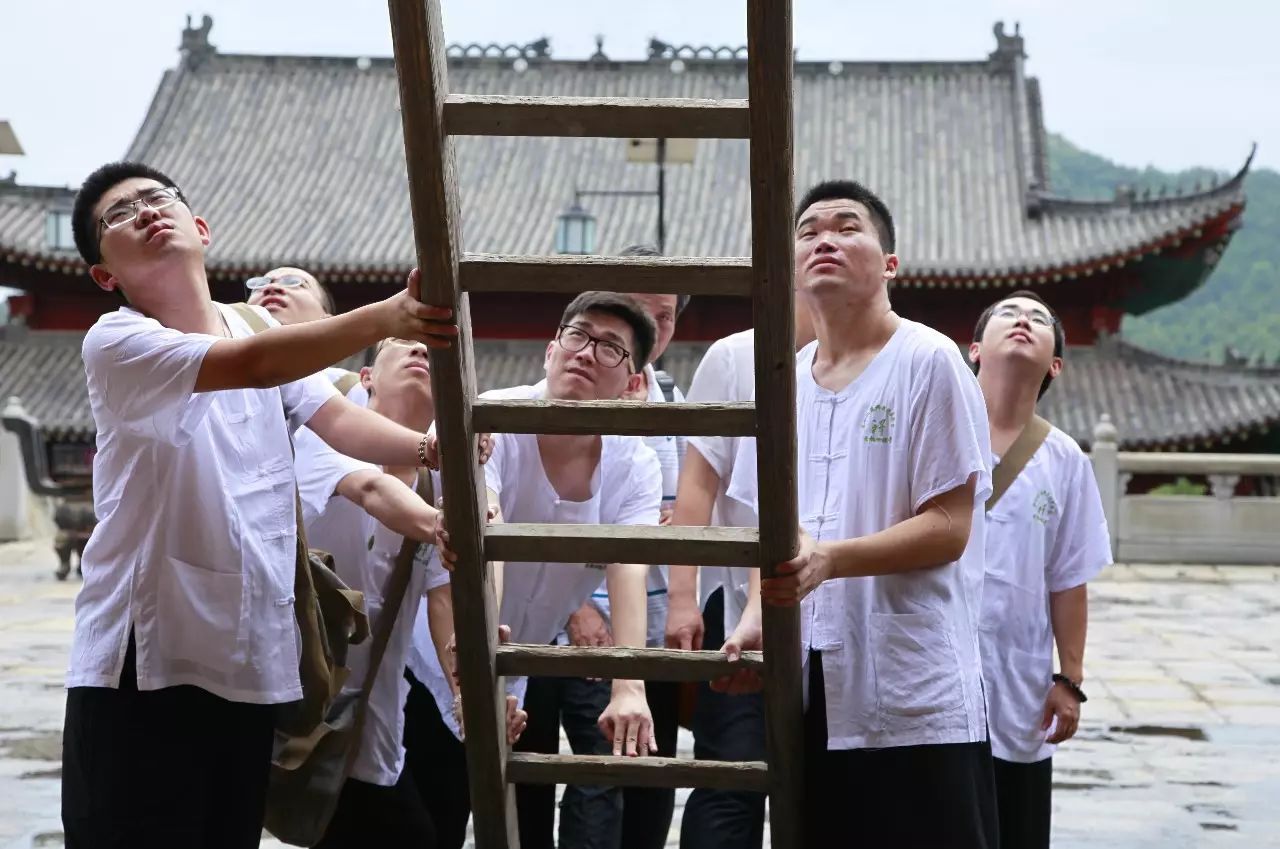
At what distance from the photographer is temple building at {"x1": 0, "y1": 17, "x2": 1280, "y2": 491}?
18.3 m

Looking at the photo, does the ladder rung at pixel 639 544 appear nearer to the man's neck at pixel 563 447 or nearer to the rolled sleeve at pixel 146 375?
the rolled sleeve at pixel 146 375

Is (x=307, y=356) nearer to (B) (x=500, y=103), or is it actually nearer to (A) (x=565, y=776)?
(B) (x=500, y=103)

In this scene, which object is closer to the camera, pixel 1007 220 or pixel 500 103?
pixel 500 103

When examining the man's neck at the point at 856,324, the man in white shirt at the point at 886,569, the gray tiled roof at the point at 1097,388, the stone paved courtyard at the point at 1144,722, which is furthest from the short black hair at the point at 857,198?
the gray tiled roof at the point at 1097,388

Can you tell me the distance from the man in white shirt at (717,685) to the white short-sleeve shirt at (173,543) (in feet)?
3.00

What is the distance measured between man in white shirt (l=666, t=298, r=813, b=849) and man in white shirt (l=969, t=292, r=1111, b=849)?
1.65ft

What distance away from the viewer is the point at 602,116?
7.04 ft

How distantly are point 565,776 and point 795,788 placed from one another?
0.40m

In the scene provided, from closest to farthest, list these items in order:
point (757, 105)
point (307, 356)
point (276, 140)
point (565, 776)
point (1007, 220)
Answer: point (757, 105) < point (307, 356) < point (565, 776) < point (1007, 220) < point (276, 140)

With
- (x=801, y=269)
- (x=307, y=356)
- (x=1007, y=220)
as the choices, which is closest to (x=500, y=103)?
(x=307, y=356)

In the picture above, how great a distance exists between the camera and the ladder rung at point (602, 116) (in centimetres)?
213

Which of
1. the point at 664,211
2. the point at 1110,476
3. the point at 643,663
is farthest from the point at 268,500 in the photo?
the point at 664,211

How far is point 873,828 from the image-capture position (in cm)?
275

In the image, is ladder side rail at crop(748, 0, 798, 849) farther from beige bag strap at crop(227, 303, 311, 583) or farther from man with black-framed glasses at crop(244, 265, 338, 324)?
man with black-framed glasses at crop(244, 265, 338, 324)
